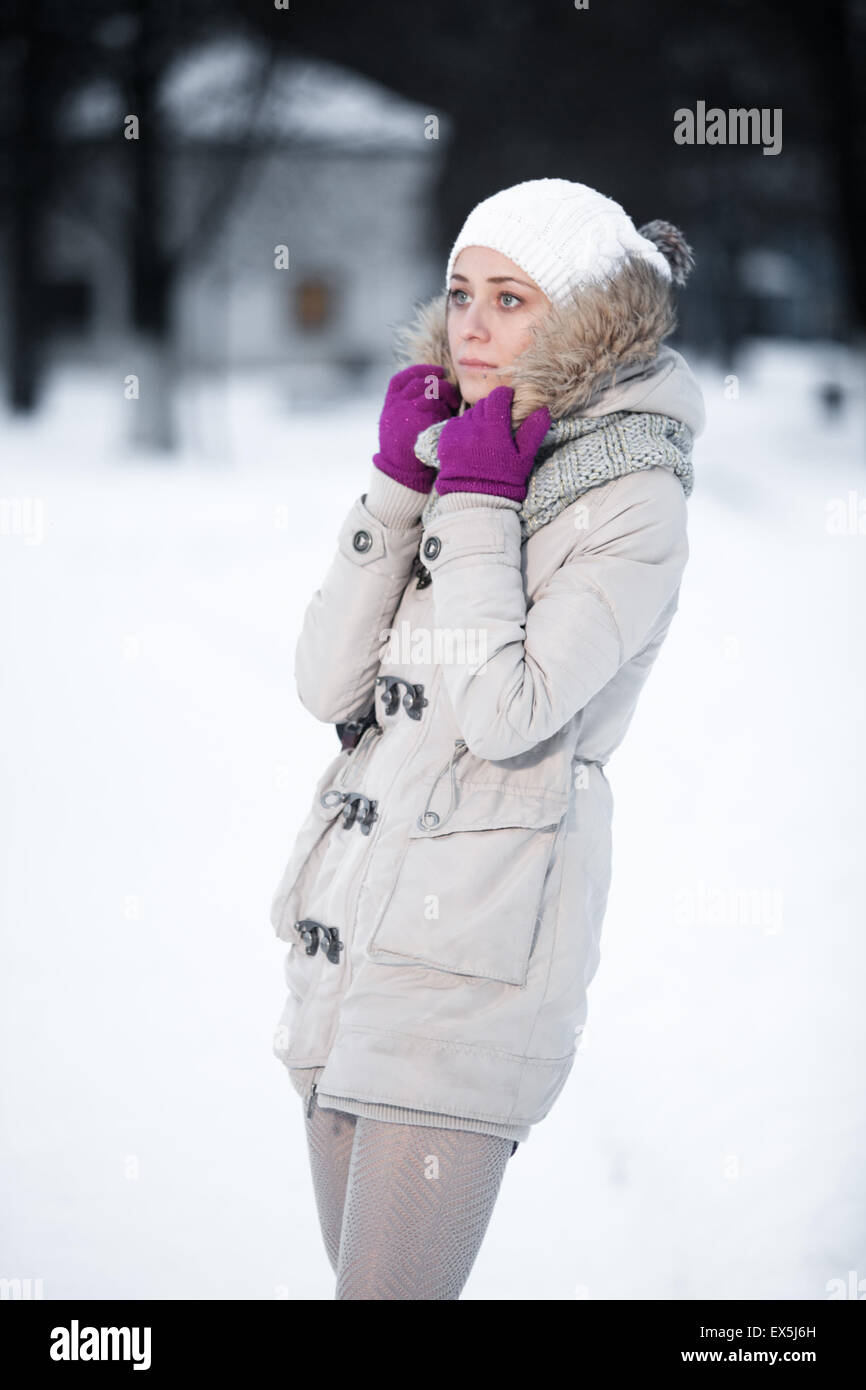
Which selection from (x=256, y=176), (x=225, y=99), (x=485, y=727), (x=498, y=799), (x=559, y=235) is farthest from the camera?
(x=256, y=176)

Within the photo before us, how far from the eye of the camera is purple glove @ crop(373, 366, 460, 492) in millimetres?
1952

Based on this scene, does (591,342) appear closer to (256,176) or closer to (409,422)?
(409,422)

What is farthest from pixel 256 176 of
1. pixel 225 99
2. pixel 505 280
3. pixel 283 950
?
pixel 505 280

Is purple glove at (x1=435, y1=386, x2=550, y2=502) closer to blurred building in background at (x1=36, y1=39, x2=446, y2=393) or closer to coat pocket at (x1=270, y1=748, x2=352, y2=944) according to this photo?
coat pocket at (x1=270, y1=748, x2=352, y2=944)

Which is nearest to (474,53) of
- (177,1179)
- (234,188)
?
(234,188)

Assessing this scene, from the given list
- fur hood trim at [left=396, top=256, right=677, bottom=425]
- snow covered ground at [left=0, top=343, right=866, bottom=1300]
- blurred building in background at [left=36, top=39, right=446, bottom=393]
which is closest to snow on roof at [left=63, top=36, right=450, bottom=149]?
blurred building in background at [left=36, top=39, right=446, bottom=393]

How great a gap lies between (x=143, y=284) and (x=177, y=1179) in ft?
39.0

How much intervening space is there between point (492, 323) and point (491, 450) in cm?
29

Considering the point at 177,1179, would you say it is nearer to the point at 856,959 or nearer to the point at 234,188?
the point at 856,959

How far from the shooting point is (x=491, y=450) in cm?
179

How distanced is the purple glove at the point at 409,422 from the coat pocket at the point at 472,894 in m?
0.49

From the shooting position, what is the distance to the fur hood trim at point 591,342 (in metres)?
1.83

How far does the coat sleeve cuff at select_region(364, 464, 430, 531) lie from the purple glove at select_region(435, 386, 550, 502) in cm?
12

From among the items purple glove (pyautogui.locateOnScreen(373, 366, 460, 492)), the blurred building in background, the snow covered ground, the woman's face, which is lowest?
the snow covered ground
